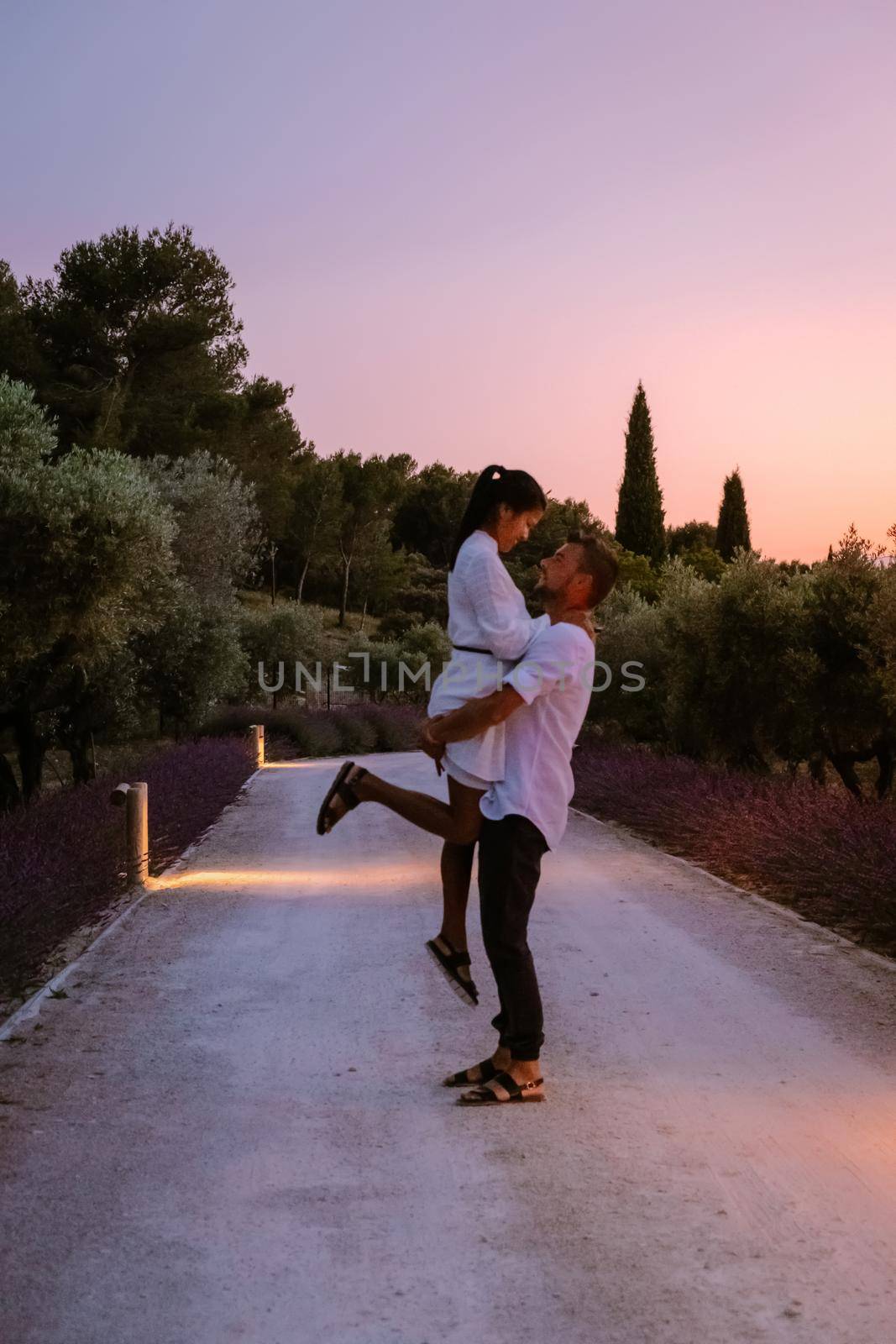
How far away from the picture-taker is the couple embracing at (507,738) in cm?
539

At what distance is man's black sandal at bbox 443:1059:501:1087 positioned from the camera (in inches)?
219

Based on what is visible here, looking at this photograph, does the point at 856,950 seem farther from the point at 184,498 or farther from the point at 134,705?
the point at 184,498

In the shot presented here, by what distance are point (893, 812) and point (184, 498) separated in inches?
1013

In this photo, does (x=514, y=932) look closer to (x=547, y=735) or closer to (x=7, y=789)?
(x=547, y=735)

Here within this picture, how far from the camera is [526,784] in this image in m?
5.45

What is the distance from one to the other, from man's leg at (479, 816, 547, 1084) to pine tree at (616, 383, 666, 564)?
6455 cm

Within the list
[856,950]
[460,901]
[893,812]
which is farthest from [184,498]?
[460,901]

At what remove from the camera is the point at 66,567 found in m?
15.2

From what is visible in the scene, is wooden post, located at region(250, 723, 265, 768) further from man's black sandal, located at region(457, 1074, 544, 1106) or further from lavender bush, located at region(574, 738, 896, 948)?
man's black sandal, located at region(457, 1074, 544, 1106)

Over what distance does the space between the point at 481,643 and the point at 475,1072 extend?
5.51 ft

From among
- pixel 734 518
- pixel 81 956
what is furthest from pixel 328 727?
pixel 734 518

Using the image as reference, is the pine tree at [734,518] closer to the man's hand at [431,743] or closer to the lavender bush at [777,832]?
the lavender bush at [777,832]

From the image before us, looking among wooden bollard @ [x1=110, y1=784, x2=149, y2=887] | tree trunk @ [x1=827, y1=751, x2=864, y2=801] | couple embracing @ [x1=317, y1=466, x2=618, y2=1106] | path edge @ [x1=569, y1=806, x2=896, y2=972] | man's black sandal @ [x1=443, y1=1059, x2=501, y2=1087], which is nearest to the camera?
couple embracing @ [x1=317, y1=466, x2=618, y2=1106]

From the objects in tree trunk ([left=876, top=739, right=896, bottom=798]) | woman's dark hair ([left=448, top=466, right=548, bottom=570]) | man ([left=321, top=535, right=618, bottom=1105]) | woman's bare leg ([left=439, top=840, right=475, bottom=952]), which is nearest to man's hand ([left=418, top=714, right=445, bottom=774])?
man ([left=321, top=535, right=618, bottom=1105])
